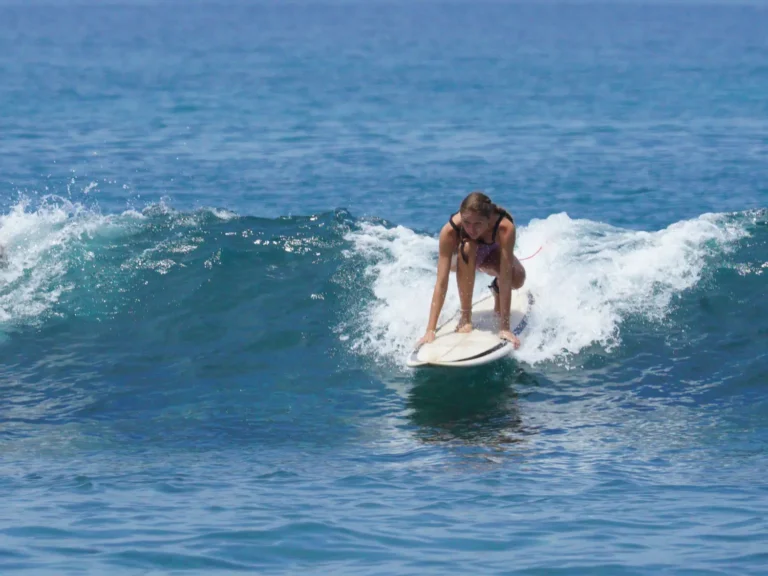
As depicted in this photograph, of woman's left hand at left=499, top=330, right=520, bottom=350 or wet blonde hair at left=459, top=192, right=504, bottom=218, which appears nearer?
wet blonde hair at left=459, top=192, right=504, bottom=218

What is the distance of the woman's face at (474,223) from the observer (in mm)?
10677

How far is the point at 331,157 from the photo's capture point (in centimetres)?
2548

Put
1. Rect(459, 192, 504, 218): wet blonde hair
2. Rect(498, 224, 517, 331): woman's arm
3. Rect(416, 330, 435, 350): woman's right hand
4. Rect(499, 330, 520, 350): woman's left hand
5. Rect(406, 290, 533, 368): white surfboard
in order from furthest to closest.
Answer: Rect(499, 330, 520, 350): woman's left hand
Rect(416, 330, 435, 350): woman's right hand
Rect(498, 224, 517, 331): woman's arm
Rect(406, 290, 533, 368): white surfboard
Rect(459, 192, 504, 218): wet blonde hair

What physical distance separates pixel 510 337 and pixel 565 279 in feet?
7.60

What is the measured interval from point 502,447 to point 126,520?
128 inches

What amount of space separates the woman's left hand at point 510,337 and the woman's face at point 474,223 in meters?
1.09

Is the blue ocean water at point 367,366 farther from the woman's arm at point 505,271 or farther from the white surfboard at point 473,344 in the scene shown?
the woman's arm at point 505,271

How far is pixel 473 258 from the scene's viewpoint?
11336mm

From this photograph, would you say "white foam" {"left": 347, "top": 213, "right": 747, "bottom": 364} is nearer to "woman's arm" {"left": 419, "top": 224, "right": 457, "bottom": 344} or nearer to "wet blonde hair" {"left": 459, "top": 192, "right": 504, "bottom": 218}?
"woman's arm" {"left": 419, "top": 224, "right": 457, "bottom": 344}

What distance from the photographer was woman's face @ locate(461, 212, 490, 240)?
35.0 feet

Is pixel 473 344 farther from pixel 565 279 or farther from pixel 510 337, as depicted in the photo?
pixel 565 279

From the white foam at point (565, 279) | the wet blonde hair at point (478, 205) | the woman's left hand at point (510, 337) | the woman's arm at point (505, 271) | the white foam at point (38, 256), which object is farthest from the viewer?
the white foam at point (38, 256)

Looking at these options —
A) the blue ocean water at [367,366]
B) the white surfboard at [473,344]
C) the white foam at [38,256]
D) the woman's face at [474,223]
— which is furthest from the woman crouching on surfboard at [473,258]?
the white foam at [38,256]

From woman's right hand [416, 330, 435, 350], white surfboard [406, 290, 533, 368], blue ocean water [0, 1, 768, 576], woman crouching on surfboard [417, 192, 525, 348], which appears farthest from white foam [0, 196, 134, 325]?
woman crouching on surfboard [417, 192, 525, 348]
